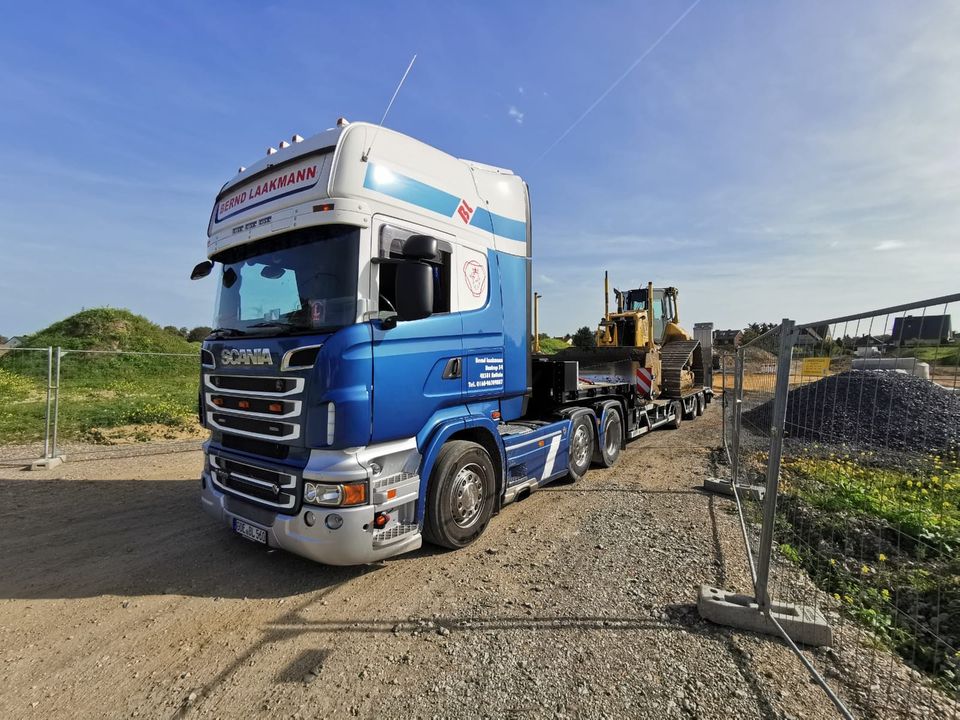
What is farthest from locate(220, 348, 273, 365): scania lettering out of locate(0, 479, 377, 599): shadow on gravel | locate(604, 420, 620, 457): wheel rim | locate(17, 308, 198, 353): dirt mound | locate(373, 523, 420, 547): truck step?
locate(17, 308, 198, 353): dirt mound

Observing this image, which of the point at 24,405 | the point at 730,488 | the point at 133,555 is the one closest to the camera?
the point at 133,555

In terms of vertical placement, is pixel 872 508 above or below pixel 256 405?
below

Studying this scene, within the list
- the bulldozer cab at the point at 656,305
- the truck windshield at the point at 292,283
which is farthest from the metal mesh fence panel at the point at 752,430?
the bulldozer cab at the point at 656,305

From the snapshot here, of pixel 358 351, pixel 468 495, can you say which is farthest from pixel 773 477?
pixel 358 351

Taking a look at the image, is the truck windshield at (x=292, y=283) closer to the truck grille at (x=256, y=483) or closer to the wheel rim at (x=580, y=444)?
the truck grille at (x=256, y=483)

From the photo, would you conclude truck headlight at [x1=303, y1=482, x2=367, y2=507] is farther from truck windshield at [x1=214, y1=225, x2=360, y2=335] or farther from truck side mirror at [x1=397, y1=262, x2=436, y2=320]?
truck side mirror at [x1=397, y1=262, x2=436, y2=320]

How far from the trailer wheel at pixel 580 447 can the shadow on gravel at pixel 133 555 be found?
331cm

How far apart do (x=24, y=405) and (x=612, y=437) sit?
13.9m

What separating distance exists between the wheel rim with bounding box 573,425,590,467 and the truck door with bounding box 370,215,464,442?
274cm

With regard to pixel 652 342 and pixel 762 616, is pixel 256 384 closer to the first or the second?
pixel 762 616

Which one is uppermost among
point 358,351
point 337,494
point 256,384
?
point 358,351

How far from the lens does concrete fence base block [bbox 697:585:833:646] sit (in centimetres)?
268

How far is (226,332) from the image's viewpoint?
4.09 metres

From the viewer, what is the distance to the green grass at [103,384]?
9.55 meters
